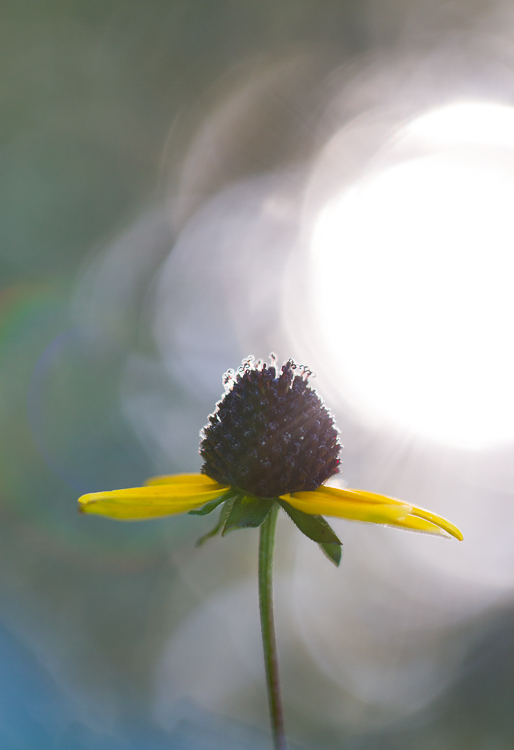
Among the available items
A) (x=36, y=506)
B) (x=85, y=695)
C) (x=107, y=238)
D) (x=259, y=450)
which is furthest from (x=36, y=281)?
(x=259, y=450)

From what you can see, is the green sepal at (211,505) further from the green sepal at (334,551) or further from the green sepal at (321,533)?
the green sepal at (334,551)

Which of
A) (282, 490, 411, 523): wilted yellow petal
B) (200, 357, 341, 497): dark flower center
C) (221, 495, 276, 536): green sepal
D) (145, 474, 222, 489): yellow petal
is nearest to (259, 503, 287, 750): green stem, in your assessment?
(221, 495, 276, 536): green sepal

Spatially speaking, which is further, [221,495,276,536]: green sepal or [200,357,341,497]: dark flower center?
[200,357,341,497]: dark flower center

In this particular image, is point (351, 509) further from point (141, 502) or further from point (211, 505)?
point (141, 502)

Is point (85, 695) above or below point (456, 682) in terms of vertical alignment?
below

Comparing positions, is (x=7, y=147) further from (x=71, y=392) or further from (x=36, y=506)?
(x=36, y=506)

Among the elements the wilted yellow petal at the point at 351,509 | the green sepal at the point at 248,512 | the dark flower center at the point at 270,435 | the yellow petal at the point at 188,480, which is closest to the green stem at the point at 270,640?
the green sepal at the point at 248,512

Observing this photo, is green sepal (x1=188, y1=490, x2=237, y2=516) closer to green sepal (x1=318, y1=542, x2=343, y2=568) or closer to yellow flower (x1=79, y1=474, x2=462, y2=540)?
Answer: yellow flower (x1=79, y1=474, x2=462, y2=540)
